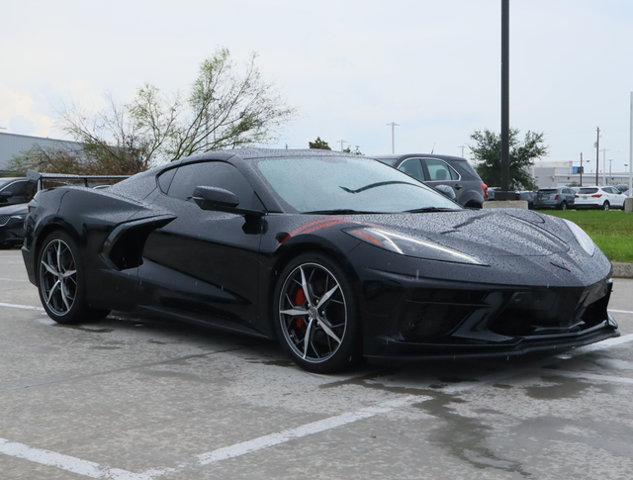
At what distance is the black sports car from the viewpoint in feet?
15.0

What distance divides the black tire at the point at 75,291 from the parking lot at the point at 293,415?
0.66 meters

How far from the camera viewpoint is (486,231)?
5043mm

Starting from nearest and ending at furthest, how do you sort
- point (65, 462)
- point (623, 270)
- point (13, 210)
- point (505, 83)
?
point (65, 462) → point (623, 270) → point (505, 83) → point (13, 210)

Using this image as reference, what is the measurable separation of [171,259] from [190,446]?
2.40m

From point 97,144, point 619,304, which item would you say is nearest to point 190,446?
point 619,304

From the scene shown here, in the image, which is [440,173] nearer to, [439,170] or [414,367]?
[439,170]

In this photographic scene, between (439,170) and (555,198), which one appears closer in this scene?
(439,170)

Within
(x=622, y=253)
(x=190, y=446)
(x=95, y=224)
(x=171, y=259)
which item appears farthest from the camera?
(x=622, y=253)

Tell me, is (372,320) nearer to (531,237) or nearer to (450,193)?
(531,237)

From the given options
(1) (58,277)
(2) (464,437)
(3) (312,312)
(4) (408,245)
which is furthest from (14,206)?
(2) (464,437)

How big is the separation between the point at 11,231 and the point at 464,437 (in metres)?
15.4

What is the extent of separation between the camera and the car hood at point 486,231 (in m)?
4.78

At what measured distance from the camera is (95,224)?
646cm

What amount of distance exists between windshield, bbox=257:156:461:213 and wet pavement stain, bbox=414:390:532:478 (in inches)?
57.4
